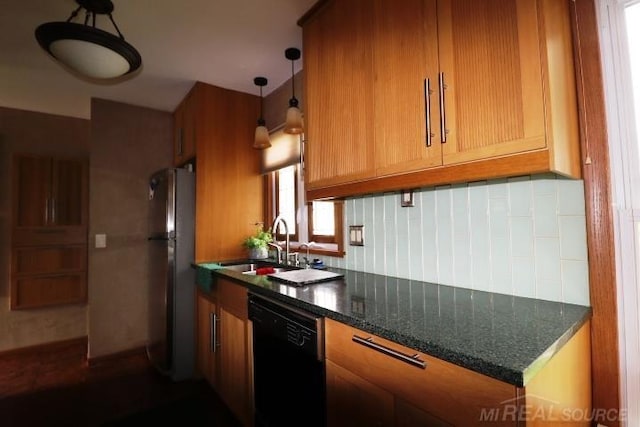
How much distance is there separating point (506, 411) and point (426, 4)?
128cm

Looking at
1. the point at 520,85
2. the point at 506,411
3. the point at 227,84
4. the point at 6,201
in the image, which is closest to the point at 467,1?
the point at 520,85

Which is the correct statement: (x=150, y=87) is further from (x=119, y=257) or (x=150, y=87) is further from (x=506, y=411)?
(x=506, y=411)

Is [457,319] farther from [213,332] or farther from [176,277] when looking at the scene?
[176,277]

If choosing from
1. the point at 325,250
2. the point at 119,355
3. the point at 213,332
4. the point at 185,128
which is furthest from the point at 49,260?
the point at 325,250

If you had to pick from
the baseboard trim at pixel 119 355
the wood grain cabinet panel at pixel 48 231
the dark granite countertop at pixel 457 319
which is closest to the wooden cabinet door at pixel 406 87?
the dark granite countertop at pixel 457 319

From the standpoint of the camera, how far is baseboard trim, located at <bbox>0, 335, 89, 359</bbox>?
2.93 m

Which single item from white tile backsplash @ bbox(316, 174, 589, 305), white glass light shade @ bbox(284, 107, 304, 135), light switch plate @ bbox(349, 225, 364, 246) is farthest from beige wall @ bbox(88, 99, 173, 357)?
white tile backsplash @ bbox(316, 174, 589, 305)

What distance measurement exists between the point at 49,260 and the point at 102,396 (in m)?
1.67

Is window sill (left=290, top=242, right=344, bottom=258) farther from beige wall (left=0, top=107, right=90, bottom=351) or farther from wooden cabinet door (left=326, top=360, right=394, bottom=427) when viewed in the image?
beige wall (left=0, top=107, right=90, bottom=351)

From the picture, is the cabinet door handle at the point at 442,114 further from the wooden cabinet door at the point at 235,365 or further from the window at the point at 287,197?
the window at the point at 287,197

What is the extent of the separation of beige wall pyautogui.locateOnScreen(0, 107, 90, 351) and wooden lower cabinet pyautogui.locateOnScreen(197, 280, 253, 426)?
1.96 metres

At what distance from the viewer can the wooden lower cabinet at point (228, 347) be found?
5.46ft

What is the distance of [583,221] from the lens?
1008 mm

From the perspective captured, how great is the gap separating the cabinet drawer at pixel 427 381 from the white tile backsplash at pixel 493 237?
61 centimetres
